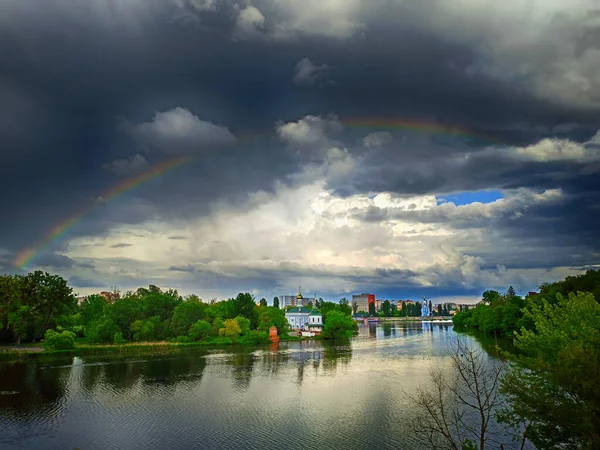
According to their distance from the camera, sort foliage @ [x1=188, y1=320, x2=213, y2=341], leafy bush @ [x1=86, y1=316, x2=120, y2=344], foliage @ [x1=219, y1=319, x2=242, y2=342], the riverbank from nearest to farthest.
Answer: the riverbank < leafy bush @ [x1=86, y1=316, x2=120, y2=344] < foliage @ [x1=188, y1=320, x2=213, y2=341] < foliage @ [x1=219, y1=319, x2=242, y2=342]

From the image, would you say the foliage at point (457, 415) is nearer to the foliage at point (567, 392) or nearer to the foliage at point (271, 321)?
the foliage at point (567, 392)

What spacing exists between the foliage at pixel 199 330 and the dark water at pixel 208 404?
87.1ft

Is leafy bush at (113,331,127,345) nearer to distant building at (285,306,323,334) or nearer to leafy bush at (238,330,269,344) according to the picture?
leafy bush at (238,330,269,344)

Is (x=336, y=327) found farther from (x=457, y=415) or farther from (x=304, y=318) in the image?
(x=457, y=415)

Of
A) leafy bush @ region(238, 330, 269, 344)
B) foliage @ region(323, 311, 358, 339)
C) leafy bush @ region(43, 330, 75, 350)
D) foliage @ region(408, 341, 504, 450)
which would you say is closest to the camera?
foliage @ region(408, 341, 504, 450)

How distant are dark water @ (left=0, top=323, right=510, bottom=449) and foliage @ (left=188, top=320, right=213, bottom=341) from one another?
87.1 ft

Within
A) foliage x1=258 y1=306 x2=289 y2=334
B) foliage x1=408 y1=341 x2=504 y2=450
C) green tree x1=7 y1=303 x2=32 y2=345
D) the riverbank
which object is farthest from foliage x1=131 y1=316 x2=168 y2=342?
foliage x1=408 y1=341 x2=504 y2=450

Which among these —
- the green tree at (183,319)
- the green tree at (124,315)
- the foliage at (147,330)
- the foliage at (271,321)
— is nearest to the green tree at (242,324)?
the foliage at (271,321)

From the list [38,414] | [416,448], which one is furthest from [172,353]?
[416,448]

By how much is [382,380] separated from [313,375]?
9.37 meters

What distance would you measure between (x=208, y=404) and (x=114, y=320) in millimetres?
56669

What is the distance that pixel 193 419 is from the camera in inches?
1367

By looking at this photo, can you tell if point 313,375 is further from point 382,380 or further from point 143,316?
point 143,316

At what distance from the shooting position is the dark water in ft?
97.4
